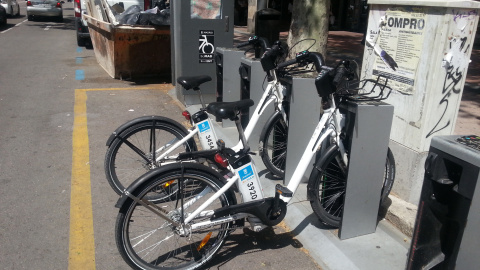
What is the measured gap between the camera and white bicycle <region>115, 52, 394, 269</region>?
300cm

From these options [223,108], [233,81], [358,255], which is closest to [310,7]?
[233,81]

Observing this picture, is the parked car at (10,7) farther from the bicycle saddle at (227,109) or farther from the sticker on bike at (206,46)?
the bicycle saddle at (227,109)

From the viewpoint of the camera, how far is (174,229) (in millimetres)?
3104

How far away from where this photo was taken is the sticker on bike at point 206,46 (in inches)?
283

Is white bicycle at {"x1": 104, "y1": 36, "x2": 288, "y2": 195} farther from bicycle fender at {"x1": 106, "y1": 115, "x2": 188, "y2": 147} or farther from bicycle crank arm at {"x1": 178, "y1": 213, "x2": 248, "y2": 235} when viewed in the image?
bicycle crank arm at {"x1": 178, "y1": 213, "x2": 248, "y2": 235}

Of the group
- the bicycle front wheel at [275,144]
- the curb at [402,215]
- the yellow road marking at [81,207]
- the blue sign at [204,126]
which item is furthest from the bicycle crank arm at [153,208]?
the curb at [402,215]

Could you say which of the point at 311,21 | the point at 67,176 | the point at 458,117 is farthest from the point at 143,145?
the point at 458,117

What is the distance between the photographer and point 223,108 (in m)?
3.20

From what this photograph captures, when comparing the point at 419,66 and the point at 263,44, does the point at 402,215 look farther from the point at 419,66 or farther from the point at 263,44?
the point at 263,44

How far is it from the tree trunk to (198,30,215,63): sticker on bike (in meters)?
1.82

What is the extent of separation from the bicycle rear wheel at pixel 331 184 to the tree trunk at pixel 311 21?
242 cm

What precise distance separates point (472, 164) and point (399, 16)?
2.25m

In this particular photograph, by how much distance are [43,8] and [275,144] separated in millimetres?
24680

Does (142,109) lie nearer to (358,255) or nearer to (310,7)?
(310,7)
